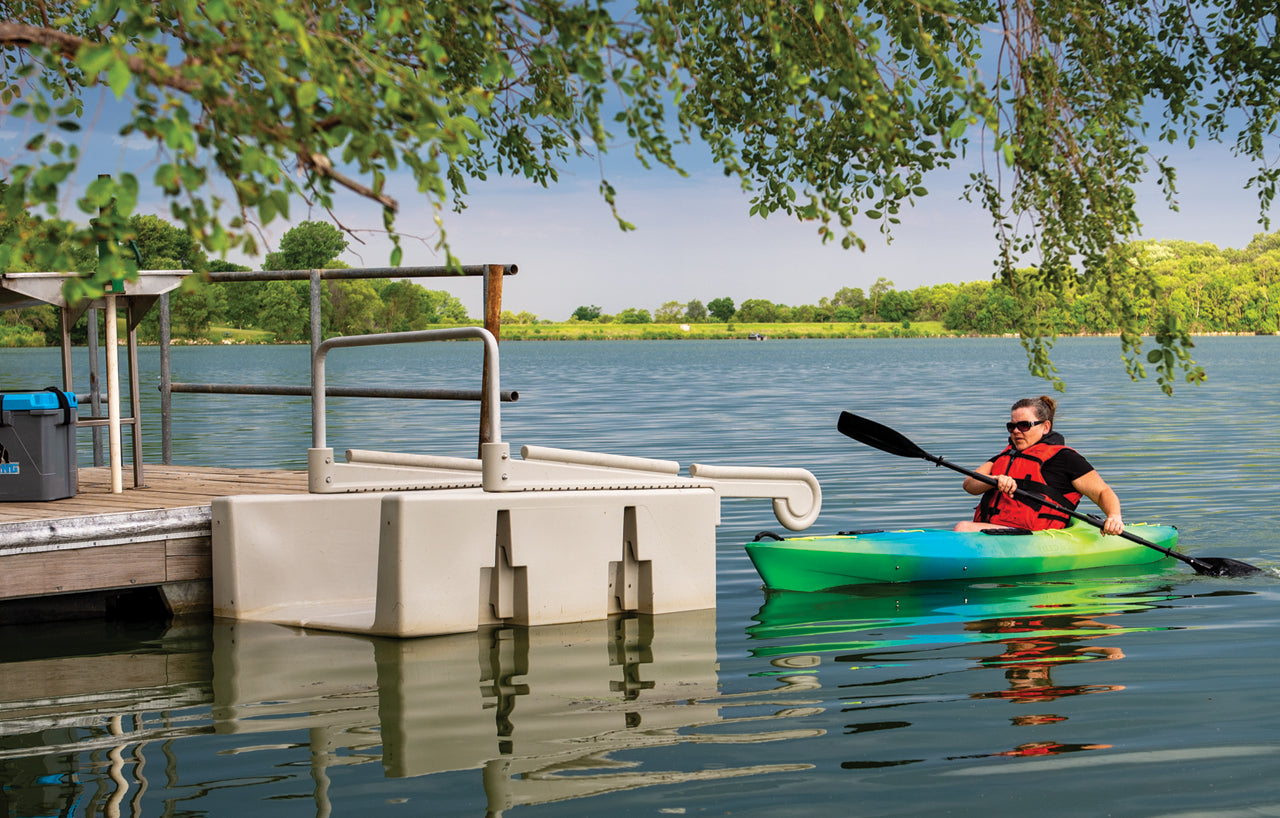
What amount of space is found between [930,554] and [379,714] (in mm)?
4936

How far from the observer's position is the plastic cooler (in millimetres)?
8172

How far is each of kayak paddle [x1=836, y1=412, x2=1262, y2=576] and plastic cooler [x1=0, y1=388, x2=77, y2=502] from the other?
17.4 feet

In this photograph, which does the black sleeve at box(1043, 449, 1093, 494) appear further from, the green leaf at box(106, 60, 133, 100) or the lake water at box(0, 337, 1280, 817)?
the green leaf at box(106, 60, 133, 100)

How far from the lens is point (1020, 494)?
9.87 metres

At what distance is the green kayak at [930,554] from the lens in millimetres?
9242

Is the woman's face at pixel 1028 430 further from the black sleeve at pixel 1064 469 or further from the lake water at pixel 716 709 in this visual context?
the lake water at pixel 716 709

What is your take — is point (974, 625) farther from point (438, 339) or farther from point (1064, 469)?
point (438, 339)

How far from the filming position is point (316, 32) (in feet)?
11.0

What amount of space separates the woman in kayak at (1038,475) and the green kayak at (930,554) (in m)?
0.23

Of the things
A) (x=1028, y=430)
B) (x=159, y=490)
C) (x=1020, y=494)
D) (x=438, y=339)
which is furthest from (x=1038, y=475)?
(x=159, y=490)

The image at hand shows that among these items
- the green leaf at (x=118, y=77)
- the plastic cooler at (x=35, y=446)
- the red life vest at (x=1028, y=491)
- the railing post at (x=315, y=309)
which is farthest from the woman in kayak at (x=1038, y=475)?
the green leaf at (x=118, y=77)

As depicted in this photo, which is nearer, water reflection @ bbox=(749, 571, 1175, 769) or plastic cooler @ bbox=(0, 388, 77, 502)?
water reflection @ bbox=(749, 571, 1175, 769)

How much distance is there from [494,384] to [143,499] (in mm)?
2821

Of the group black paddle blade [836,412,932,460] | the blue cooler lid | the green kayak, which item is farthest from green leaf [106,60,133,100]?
black paddle blade [836,412,932,460]
